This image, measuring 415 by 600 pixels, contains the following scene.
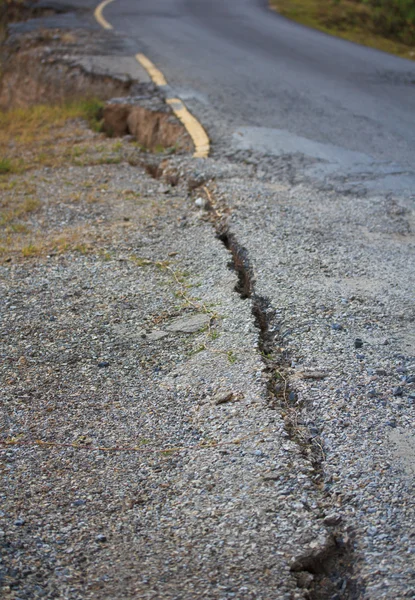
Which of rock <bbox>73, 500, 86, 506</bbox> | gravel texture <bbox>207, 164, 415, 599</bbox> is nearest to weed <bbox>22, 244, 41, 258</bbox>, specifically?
gravel texture <bbox>207, 164, 415, 599</bbox>

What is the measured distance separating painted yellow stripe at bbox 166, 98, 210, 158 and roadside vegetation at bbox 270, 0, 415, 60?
598 centimetres

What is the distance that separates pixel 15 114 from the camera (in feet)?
25.0

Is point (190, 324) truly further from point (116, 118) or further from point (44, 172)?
point (116, 118)

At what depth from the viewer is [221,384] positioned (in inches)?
108

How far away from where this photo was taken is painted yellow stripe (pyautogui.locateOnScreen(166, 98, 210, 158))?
220 inches

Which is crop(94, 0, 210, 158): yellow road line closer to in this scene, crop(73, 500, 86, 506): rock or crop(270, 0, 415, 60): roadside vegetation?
crop(73, 500, 86, 506): rock

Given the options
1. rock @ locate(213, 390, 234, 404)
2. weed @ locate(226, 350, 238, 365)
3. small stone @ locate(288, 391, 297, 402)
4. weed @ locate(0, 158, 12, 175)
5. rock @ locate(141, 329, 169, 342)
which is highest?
small stone @ locate(288, 391, 297, 402)

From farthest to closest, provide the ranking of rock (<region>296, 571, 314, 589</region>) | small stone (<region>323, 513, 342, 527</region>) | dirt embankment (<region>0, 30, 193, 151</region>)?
dirt embankment (<region>0, 30, 193, 151</region>) < small stone (<region>323, 513, 342, 527</region>) < rock (<region>296, 571, 314, 589</region>)

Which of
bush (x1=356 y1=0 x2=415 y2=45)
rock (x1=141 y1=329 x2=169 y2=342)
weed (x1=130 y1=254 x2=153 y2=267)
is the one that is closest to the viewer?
rock (x1=141 y1=329 x2=169 y2=342)

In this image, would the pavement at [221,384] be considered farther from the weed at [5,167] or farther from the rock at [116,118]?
the rock at [116,118]

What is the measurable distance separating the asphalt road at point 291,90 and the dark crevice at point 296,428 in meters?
1.90

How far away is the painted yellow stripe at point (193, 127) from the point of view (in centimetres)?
559

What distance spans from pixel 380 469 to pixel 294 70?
24.0 feet

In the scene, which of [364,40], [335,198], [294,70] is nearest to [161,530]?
[335,198]
